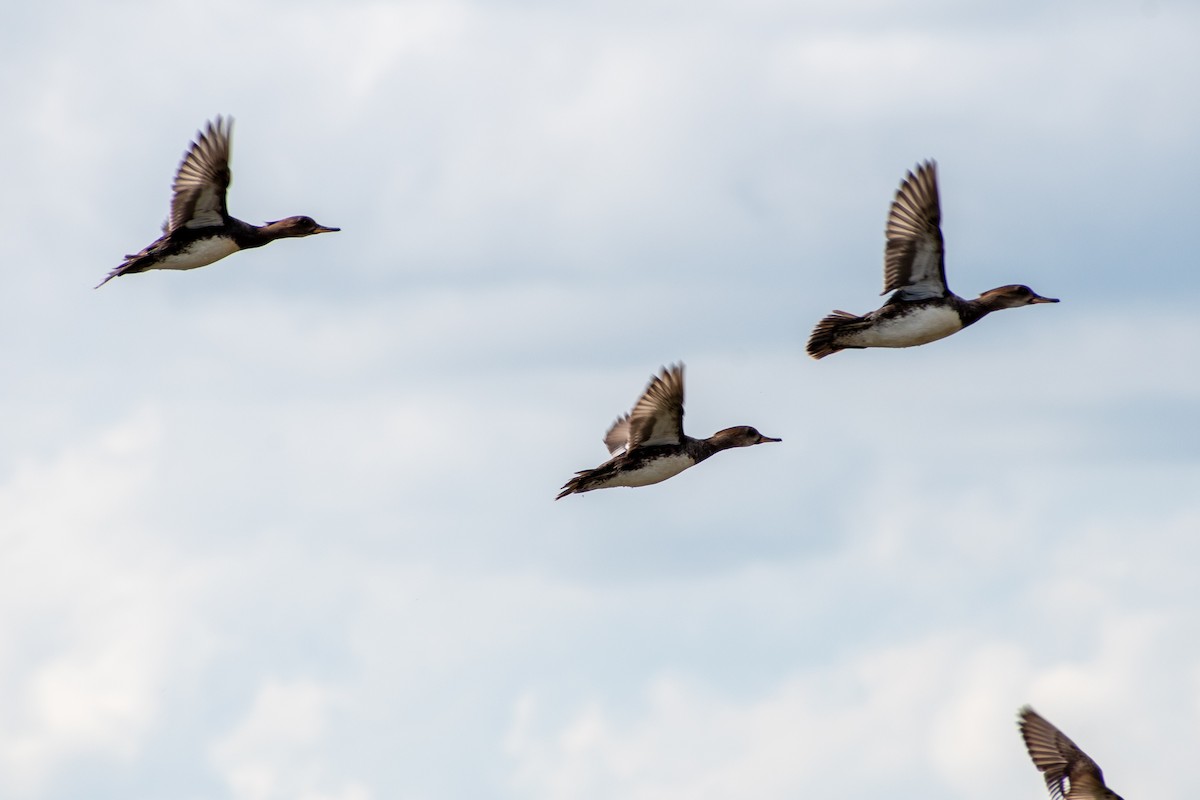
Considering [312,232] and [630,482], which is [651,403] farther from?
[312,232]

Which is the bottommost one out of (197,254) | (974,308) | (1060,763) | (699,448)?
(1060,763)

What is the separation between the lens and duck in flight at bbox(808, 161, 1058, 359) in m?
39.5

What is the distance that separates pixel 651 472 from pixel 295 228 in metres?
8.65

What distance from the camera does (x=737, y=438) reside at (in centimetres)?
4184

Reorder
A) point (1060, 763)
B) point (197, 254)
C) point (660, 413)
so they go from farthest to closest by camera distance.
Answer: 1. point (197, 254)
2. point (660, 413)
3. point (1060, 763)

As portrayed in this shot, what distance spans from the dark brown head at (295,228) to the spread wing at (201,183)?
1433 millimetres

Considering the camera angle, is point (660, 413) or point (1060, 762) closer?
point (1060, 762)

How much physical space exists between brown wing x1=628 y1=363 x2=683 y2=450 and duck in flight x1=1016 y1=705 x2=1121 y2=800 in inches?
291

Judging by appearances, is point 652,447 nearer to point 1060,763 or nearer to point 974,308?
point 974,308

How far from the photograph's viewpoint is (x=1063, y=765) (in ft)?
Result: 117

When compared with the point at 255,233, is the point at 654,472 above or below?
below

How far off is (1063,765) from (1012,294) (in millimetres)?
9296

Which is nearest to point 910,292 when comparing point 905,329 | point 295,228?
point 905,329

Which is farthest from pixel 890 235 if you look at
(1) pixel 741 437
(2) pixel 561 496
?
(2) pixel 561 496
